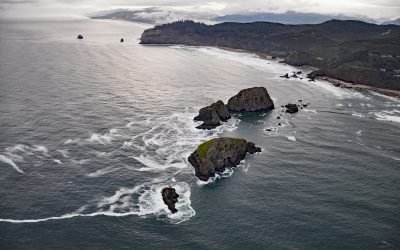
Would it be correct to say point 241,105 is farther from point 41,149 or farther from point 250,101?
point 41,149

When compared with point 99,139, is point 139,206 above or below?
below

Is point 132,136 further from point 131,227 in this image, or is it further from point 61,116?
point 131,227

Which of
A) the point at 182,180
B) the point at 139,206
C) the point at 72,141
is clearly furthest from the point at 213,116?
the point at 139,206

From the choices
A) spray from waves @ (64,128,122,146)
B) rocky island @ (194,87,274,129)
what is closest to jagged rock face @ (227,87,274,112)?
rocky island @ (194,87,274,129)

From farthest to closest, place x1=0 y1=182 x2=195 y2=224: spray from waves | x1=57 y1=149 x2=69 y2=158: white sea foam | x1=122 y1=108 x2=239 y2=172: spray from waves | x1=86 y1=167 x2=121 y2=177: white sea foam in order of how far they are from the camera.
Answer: x1=57 y1=149 x2=69 y2=158: white sea foam < x1=122 y1=108 x2=239 y2=172: spray from waves < x1=86 y1=167 x2=121 y2=177: white sea foam < x1=0 y1=182 x2=195 y2=224: spray from waves

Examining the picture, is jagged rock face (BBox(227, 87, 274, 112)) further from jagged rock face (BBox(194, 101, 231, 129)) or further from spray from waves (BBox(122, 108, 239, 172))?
jagged rock face (BBox(194, 101, 231, 129))
